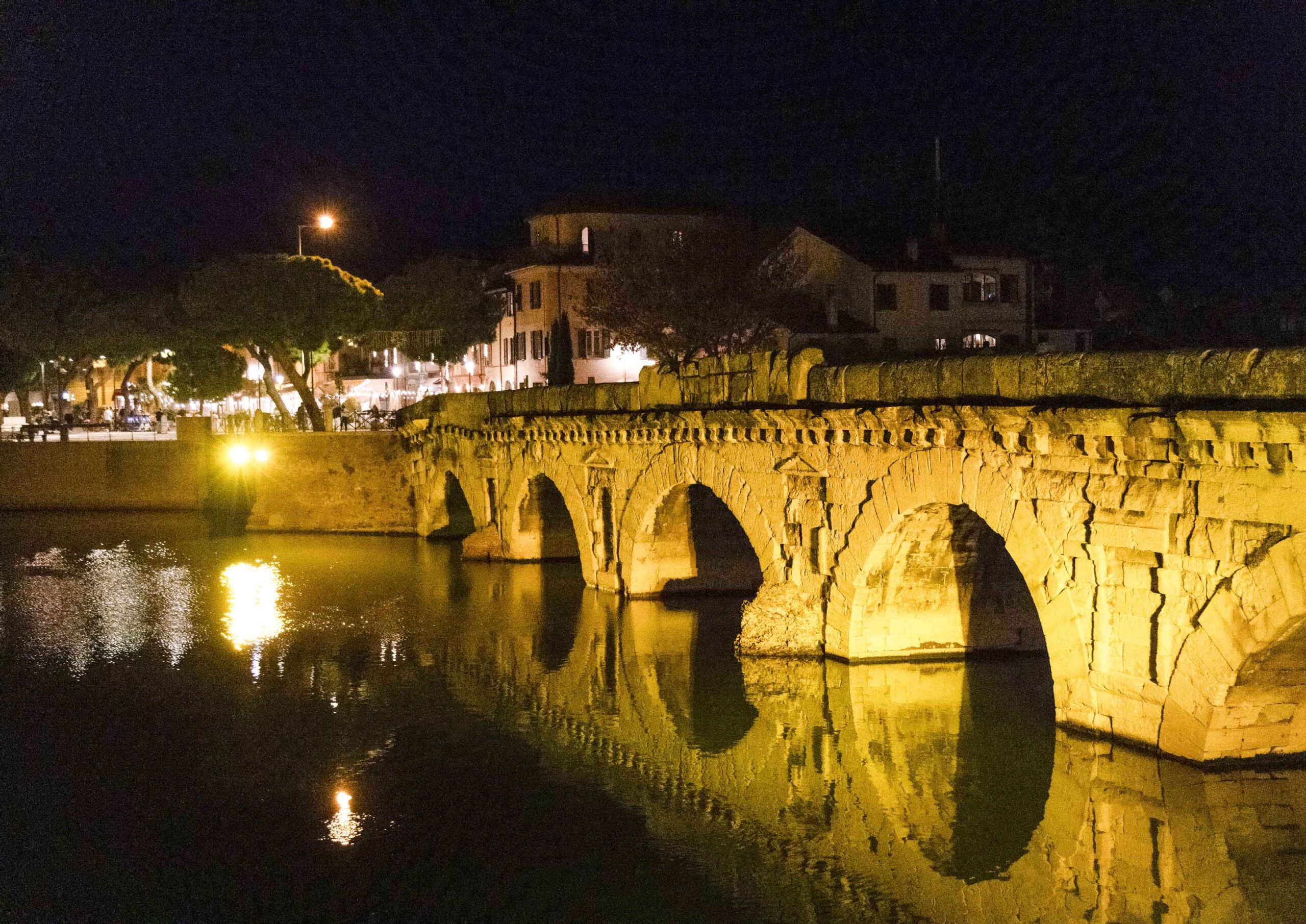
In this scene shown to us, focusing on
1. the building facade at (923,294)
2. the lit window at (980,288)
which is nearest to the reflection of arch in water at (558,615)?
the building facade at (923,294)

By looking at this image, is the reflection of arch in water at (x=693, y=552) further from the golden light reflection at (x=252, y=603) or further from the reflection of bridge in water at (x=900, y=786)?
the golden light reflection at (x=252, y=603)

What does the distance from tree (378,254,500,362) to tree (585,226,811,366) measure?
→ 9.93m

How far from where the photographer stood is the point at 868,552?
20.1 metres

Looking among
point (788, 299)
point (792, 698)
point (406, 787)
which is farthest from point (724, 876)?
point (788, 299)

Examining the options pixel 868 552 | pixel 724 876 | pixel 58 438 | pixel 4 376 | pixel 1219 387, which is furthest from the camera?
pixel 4 376

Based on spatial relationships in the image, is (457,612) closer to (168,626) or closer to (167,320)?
(168,626)

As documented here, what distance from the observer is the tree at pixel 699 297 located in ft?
162

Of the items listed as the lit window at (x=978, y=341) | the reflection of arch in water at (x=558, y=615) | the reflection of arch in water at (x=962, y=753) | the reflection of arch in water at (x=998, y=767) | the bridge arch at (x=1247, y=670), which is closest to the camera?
the bridge arch at (x=1247, y=670)

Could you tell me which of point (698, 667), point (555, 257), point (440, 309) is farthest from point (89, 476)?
point (698, 667)

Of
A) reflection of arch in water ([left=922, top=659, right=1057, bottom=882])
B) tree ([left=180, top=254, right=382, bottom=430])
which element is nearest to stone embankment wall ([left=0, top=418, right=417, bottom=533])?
tree ([left=180, top=254, right=382, bottom=430])

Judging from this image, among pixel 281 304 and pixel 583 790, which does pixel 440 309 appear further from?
pixel 583 790

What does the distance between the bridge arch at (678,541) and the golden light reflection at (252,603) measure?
24.4ft

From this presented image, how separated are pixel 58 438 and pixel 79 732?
40188mm

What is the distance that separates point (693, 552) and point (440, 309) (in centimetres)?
3237
